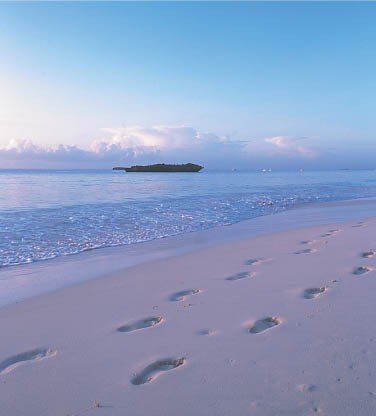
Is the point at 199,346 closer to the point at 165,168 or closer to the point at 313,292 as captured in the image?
the point at 313,292

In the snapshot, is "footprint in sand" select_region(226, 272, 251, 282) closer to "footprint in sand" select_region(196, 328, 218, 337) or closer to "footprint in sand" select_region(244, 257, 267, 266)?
"footprint in sand" select_region(244, 257, 267, 266)

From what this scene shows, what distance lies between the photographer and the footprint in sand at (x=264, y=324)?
3.93 metres

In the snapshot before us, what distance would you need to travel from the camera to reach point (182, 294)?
5.42 m

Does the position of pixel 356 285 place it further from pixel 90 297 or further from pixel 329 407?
pixel 90 297

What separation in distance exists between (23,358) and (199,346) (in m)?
1.70

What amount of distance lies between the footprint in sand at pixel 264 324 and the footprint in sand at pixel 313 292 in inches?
35.0

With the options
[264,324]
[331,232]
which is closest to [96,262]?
[264,324]

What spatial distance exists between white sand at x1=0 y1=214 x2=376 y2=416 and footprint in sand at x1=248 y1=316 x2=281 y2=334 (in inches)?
0.5

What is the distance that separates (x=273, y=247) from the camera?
8.88m

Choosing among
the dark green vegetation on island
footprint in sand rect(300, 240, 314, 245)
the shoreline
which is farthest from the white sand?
the dark green vegetation on island

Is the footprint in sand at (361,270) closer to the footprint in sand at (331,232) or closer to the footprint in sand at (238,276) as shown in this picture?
the footprint in sand at (238,276)

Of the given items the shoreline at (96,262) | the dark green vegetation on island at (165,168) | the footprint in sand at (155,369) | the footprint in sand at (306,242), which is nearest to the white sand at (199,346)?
the footprint in sand at (155,369)

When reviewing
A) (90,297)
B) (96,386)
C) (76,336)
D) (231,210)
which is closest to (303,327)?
(96,386)

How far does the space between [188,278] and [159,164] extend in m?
144
